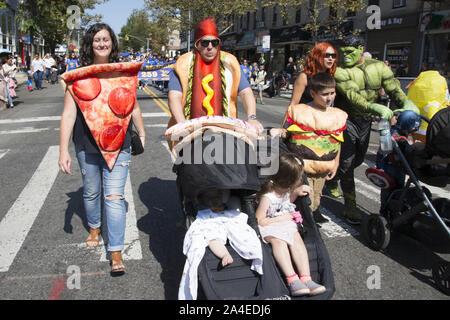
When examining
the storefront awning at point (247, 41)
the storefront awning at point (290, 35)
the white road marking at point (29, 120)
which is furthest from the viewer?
the storefront awning at point (247, 41)

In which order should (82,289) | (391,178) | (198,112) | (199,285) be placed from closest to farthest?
1. (199,285)
2. (82,289)
3. (198,112)
4. (391,178)

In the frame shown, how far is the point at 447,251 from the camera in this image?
3.33 meters

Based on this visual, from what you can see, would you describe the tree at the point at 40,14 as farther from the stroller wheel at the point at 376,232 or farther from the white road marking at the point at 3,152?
the stroller wheel at the point at 376,232

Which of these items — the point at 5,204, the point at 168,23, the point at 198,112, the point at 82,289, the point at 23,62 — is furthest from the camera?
the point at 23,62

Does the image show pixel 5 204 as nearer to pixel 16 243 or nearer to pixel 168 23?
pixel 16 243

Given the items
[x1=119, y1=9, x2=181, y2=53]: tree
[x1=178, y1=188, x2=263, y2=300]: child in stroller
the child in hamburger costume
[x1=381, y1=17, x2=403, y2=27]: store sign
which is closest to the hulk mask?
the child in hamburger costume

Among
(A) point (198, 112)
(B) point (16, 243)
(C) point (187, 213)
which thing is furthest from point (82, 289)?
(A) point (198, 112)

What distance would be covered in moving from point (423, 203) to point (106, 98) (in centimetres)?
276

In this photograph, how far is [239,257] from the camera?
112 inches

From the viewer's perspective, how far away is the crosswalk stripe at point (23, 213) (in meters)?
3.85

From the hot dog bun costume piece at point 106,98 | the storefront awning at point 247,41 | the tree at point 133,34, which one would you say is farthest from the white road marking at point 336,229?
the tree at point 133,34

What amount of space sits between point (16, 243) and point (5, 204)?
1363 mm

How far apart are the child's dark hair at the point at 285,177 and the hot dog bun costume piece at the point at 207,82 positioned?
775 millimetres

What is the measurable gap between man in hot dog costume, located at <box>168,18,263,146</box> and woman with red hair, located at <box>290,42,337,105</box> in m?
0.84
